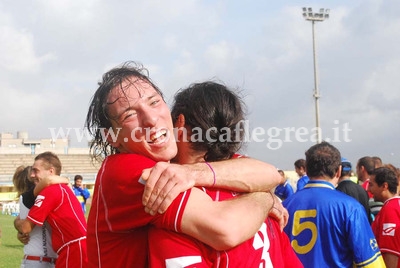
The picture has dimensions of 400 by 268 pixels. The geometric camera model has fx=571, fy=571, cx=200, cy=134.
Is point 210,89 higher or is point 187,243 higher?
point 210,89

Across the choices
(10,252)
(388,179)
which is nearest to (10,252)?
(10,252)

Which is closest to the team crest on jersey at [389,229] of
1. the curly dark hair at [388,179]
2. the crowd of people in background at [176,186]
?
the curly dark hair at [388,179]

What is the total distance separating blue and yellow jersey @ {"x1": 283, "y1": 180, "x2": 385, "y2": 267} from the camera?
4301 mm

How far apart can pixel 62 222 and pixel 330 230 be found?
2711 millimetres

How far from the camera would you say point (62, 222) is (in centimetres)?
571

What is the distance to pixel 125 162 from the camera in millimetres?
2068

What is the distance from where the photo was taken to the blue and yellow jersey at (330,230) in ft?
14.1

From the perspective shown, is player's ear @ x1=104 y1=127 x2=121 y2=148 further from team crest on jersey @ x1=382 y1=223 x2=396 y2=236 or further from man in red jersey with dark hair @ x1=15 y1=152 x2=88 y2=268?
team crest on jersey @ x1=382 y1=223 x2=396 y2=236

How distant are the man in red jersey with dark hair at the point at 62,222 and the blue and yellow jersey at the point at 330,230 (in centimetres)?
216

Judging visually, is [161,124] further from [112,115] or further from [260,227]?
[260,227]

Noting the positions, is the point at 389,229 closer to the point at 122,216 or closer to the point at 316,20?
the point at 122,216

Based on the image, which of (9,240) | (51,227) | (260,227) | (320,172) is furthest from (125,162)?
(9,240)

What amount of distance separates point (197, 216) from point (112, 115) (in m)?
0.63

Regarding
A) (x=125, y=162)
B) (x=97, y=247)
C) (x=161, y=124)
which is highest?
(x=161, y=124)
